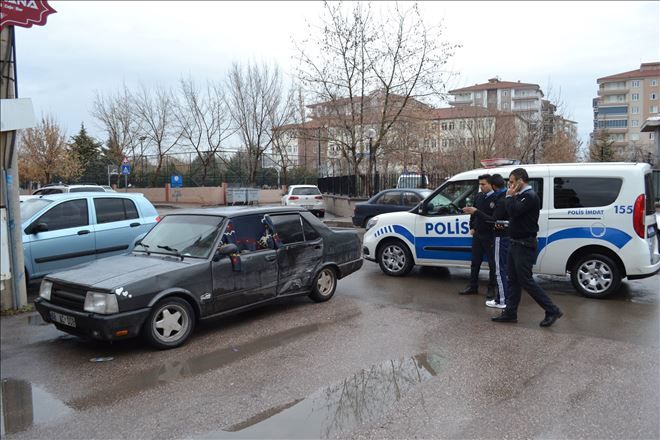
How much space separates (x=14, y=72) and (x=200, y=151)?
35.0 m

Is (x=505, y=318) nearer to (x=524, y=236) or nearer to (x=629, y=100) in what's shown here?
(x=524, y=236)

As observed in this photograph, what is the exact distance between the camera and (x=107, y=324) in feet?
16.0

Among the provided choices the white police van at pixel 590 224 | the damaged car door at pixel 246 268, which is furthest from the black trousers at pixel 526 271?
the damaged car door at pixel 246 268

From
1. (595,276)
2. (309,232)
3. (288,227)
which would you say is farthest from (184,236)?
(595,276)

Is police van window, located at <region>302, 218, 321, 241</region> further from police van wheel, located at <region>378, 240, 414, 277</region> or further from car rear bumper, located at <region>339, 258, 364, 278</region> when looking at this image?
police van wheel, located at <region>378, 240, 414, 277</region>

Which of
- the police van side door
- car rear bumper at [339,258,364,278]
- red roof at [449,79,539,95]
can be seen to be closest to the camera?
car rear bumper at [339,258,364,278]

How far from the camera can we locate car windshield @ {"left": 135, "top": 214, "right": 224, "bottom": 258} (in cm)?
600

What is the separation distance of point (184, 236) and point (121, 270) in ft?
3.14

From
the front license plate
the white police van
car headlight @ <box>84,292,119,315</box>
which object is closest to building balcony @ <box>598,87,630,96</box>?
the white police van

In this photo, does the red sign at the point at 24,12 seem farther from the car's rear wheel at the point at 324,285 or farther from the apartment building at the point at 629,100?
the apartment building at the point at 629,100

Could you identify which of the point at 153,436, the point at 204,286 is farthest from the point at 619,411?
the point at 204,286

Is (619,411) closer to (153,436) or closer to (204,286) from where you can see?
(153,436)

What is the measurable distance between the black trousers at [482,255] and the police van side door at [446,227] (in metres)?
0.68

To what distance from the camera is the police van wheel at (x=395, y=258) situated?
9.23m
